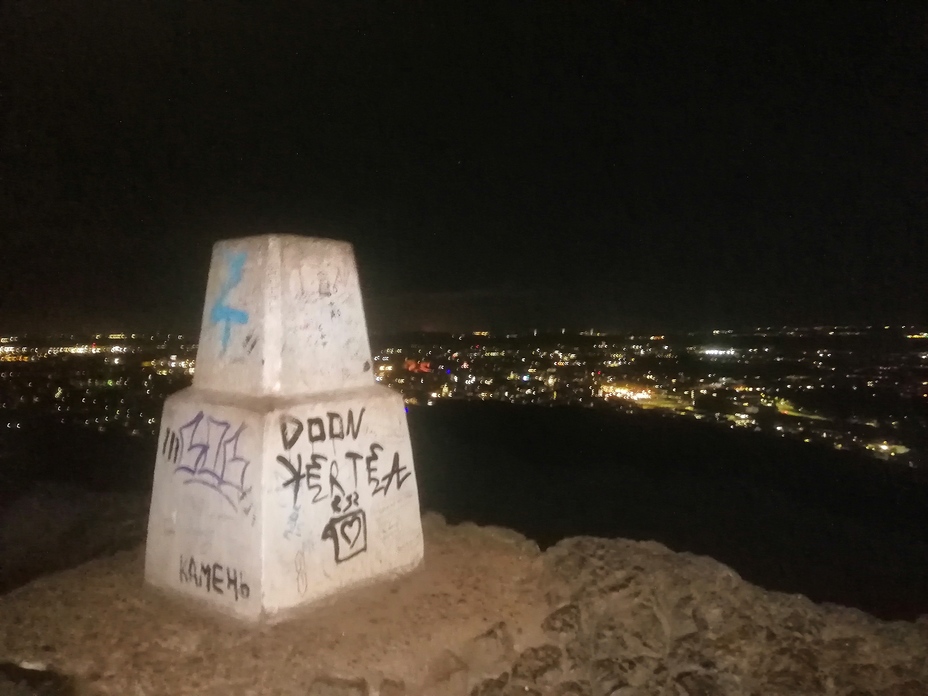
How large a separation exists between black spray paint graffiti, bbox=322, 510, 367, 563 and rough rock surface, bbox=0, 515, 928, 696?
264 mm

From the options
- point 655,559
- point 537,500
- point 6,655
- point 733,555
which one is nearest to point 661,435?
point 537,500

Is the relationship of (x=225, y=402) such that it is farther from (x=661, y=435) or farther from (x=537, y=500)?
(x=661, y=435)

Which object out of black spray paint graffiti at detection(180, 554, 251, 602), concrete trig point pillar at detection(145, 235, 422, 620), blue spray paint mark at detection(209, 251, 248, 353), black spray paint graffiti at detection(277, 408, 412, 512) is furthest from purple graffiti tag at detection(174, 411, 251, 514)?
blue spray paint mark at detection(209, 251, 248, 353)

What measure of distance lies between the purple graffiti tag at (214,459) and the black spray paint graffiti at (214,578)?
386 mm

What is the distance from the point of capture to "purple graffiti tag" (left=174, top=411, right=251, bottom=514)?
146 inches

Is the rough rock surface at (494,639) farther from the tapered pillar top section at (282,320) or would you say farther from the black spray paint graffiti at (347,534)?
the tapered pillar top section at (282,320)

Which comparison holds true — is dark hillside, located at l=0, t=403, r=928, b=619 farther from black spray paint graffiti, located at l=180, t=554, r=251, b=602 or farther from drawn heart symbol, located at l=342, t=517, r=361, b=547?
drawn heart symbol, located at l=342, t=517, r=361, b=547

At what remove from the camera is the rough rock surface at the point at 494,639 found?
3379 millimetres

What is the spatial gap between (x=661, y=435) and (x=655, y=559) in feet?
104

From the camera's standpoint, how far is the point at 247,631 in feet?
11.8

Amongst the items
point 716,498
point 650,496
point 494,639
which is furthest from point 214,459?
point 716,498

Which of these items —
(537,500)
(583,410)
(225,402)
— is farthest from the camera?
(583,410)

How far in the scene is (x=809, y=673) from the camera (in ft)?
12.3

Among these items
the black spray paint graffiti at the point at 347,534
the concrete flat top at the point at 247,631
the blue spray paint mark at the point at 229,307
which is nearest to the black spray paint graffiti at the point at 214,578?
the concrete flat top at the point at 247,631
